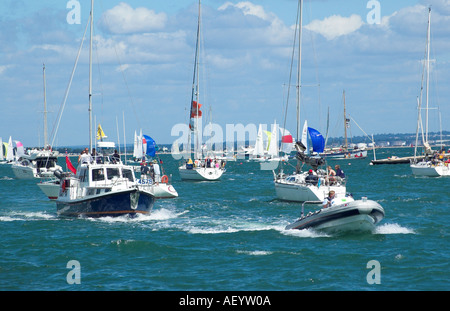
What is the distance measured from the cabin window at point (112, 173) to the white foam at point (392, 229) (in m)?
12.9

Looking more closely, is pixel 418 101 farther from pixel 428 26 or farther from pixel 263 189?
pixel 263 189

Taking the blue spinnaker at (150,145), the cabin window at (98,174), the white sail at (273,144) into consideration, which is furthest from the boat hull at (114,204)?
the white sail at (273,144)

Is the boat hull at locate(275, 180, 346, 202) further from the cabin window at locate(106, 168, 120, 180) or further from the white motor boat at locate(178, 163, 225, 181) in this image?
the white motor boat at locate(178, 163, 225, 181)

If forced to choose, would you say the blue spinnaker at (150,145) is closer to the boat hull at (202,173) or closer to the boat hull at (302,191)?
the boat hull at (202,173)

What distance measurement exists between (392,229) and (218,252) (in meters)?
8.36

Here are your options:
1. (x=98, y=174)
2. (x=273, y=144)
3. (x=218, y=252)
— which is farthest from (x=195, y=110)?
(x=273, y=144)

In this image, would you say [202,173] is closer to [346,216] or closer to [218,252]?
[346,216]

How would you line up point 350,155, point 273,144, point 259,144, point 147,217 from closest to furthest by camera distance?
point 147,217 < point 273,144 < point 259,144 < point 350,155

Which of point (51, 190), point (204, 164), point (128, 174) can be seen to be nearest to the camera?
point (128, 174)

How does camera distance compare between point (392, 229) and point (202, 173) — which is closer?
point (392, 229)

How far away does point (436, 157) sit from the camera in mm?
66625

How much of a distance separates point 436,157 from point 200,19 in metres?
26.9

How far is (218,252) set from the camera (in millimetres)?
24188
